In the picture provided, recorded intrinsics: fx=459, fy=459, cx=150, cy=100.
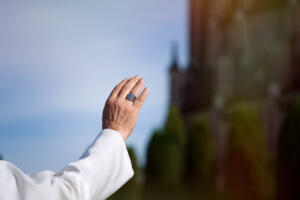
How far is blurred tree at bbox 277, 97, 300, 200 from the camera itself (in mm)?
13766

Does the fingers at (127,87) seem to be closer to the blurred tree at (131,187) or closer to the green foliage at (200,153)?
the blurred tree at (131,187)

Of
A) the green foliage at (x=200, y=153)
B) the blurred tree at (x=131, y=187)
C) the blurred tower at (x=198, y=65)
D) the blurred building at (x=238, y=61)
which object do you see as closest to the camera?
the blurred tree at (x=131, y=187)

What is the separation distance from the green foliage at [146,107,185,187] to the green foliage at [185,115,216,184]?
40cm

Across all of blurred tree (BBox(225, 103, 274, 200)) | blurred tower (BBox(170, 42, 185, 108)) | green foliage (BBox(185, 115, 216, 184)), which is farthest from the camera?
blurred tower (BBox(170, 42, 185, 108))

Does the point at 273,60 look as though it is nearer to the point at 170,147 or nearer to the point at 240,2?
the point at 240,2

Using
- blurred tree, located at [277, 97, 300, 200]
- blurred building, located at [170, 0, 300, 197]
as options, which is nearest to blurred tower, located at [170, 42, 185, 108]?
blurred building, located at [170, 0, 300, 197]

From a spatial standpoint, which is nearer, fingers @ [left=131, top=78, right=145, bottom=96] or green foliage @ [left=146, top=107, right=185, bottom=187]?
fingers @ [left=131, top=78, right=145, bottom=96]

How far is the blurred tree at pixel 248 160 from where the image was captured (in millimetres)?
14805

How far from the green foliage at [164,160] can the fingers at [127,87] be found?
1605 centimetres

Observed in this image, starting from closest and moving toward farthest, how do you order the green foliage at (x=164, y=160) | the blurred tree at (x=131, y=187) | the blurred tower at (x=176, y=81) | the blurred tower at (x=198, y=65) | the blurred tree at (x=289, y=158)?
1. the blurred tree at (x=289, y=158)
2. the blurred tree at (x=131, y=187)
3. the green foliage at (x=164, y=160)
4. the blurred tower at (x=198, y=65)
5. the blurred tower at (x=176, y=81)

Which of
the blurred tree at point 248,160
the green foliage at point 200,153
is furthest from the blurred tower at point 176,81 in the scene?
the blurred tree at point 248,160

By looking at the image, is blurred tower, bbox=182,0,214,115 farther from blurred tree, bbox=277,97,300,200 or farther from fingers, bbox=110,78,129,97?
fingers, bbox=110,78,129,97

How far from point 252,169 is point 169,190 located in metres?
3.96

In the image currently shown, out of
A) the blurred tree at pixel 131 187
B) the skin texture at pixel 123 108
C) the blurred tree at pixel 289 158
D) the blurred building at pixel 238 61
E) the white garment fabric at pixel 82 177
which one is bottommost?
the blurred tree at pixel 131 187
